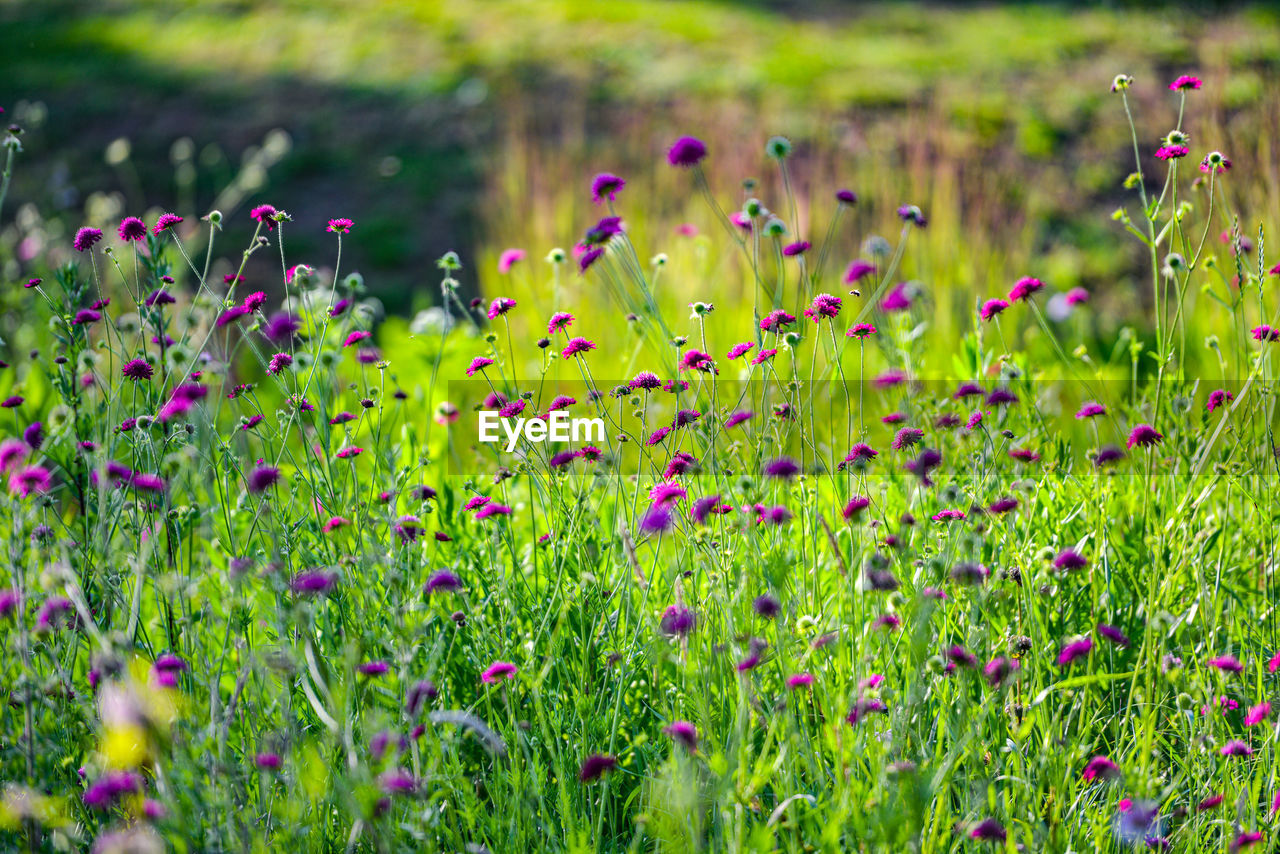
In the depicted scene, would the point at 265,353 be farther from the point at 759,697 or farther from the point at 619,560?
the point at 759,697

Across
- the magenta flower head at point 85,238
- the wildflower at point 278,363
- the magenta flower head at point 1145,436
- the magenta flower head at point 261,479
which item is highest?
the magenta flower head at point 85,238

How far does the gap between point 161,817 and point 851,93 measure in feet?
27.2

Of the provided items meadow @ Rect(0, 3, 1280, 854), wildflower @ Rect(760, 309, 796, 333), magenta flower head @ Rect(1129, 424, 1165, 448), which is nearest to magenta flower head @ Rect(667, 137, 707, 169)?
meadow @ Rect(0, 3, 1280, 854)

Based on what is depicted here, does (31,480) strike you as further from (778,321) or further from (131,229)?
(778,321)

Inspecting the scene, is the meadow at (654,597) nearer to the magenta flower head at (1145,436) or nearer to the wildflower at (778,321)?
the wildflower at (778,321)

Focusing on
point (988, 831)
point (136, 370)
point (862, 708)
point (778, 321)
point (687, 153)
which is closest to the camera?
point (988, 831)

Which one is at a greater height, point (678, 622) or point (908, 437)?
point (908, 437)

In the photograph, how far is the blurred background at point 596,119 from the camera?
17.6ft

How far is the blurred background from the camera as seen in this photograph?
5.37 meters

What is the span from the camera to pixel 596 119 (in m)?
8.52

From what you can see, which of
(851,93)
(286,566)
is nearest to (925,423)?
(286,566)

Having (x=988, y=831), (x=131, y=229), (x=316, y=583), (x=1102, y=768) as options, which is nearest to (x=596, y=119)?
(x=131, y=229)

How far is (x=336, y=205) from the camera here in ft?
24.8

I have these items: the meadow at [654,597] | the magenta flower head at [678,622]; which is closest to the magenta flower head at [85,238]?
the meadow at [654,597]
